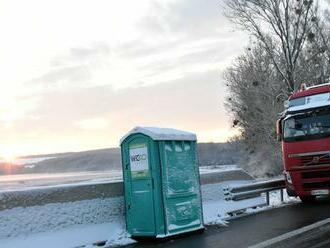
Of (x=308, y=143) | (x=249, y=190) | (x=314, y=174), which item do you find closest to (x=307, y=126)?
(x=308, y=143)

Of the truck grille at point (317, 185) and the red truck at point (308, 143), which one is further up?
the red truck at point (308, 143)

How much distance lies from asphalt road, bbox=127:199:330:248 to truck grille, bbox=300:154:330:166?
1167 mm

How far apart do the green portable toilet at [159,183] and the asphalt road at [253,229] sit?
33cm

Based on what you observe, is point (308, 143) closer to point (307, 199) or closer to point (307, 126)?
point (307, 126)

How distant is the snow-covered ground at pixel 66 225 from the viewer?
9.56 metres

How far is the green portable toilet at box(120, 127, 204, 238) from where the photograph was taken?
10859 mm

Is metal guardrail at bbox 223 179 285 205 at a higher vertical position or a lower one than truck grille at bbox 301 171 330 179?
lower

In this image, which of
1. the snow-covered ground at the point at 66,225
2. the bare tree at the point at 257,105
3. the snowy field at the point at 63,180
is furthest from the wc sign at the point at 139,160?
the bare tree at the point at 257,105

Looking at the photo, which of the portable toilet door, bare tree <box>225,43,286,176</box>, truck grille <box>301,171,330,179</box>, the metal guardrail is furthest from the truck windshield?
bare tree <box>225,43,286,176</box>

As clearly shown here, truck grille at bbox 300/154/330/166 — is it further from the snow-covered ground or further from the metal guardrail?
the snow-covered ground

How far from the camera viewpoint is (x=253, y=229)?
37.9 feet

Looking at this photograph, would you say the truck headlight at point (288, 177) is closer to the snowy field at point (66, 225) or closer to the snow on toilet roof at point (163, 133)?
the snow on toilet roof at point (163, 133)

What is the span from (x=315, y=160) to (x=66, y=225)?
295 inches

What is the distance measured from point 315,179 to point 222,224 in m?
3.81
